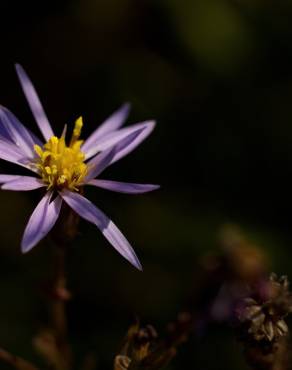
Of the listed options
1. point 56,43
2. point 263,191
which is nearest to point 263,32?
point 263,191

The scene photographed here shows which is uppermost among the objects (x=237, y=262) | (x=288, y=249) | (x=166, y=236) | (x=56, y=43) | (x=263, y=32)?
(x=56, y=43)

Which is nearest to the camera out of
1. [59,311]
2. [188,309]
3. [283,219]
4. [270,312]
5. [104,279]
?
[270,312]

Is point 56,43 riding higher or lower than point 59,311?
higher

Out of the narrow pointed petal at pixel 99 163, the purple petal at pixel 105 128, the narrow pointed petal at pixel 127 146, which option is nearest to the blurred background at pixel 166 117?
the purple petal at pixel 105 128

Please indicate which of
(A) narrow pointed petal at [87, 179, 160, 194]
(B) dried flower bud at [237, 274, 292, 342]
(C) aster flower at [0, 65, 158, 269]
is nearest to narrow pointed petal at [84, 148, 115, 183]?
(C) aster flower at [0, 65, 158, 269]

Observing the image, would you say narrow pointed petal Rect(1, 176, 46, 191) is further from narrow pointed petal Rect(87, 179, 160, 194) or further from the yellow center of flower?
narrow pointed petal Rect(87, 179, 160, 194)

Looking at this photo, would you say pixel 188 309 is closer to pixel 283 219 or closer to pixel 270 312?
pixel 270 312

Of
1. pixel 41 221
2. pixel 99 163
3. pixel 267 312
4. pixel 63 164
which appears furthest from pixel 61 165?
pixel 267 312

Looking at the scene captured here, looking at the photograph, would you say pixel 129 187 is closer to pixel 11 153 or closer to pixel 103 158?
pixel 103 158
